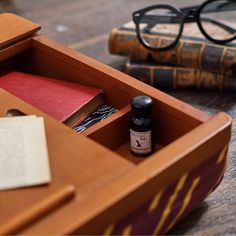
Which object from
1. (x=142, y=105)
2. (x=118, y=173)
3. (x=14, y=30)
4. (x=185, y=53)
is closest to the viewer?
(x=118, y=173)

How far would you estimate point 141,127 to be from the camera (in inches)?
27.8

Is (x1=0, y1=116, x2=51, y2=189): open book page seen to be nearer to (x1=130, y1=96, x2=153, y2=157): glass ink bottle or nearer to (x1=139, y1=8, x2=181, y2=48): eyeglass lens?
(x1=130, y1=96, x2=153, y2=157): glass ink bottle

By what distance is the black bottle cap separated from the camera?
686 mm

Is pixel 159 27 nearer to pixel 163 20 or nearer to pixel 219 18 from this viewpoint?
pixel 163 20

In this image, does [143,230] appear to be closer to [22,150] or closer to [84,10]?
[22,150]

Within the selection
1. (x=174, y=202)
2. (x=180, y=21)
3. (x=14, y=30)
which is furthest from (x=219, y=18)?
(x=174, y=202)

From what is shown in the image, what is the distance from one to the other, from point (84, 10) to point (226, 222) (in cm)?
86

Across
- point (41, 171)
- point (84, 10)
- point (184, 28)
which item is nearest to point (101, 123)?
point (41, 171)

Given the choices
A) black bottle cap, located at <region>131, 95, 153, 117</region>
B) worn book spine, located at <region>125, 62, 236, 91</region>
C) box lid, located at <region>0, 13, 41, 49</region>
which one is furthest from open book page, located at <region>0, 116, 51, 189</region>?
worn book spine, located at <region>125, 62, 236, 91</region>

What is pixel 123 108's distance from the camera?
744 mm

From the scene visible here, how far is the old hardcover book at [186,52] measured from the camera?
97 cm

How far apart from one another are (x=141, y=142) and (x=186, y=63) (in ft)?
1.08

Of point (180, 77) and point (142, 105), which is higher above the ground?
point (142, 105)

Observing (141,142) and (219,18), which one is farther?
(219,18)
